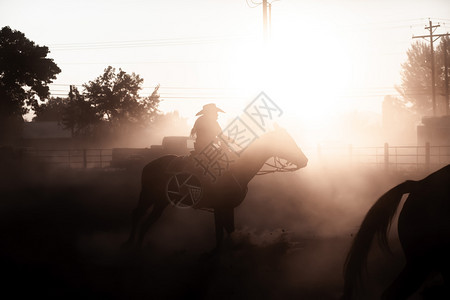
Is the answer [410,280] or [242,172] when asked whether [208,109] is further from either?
[410,280]

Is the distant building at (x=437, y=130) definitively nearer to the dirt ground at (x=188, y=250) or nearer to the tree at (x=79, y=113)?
the dirt ground at (x=188, y=250)

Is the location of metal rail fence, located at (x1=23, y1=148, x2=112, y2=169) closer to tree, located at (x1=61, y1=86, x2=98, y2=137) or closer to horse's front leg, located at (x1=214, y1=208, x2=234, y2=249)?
tree, located at (x1=61, y1=86, x2=98, y2=137)

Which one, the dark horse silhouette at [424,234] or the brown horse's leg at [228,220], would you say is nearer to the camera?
the dark horse silhouette at [424,234]

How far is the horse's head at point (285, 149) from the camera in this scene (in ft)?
30.8

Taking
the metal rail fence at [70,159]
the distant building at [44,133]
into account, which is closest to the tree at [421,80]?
the metal rail fence at [70,159]

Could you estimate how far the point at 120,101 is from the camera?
60000 millimetres

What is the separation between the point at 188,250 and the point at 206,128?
Result: 2461 mm

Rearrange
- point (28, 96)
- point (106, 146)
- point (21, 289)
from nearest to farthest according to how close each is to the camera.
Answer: point (21, 289) → point (28, 96) → point (106, 146)

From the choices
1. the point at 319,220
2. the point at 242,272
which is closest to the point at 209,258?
the point at 242,272

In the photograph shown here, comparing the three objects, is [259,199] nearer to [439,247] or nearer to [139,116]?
[439,247]

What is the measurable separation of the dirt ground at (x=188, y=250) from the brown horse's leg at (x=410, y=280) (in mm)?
273

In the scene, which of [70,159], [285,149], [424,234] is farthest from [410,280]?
[70,159]

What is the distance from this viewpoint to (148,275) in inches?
314

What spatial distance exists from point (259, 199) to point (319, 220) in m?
4.30
